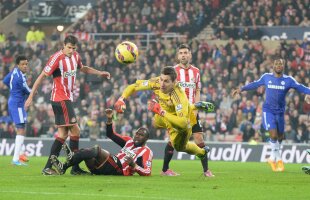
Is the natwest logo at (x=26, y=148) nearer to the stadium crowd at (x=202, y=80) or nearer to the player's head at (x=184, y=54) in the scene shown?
the stadium crowd at (x=202, y=80)

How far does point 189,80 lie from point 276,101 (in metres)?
3.48

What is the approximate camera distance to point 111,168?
14.7m

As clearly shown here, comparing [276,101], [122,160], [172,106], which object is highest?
[172,106]

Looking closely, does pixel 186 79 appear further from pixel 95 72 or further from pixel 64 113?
pixel 64 113

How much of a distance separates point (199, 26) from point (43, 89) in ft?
22.8

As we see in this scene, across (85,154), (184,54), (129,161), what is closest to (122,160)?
(129,161)

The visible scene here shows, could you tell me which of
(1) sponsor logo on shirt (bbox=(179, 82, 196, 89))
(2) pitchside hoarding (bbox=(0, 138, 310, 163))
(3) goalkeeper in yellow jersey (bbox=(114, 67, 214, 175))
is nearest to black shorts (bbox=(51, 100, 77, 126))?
(3) goalkeeper in yellow jersey (bbox=(114, 67, 214, 175))

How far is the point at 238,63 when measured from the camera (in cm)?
2983

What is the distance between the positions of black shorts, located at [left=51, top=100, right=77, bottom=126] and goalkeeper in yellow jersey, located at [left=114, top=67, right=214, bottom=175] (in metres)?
1.68

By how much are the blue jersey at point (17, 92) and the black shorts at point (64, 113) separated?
11.9 ft

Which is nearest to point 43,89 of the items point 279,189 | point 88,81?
point 88,81

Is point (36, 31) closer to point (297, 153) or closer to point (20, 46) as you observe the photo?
point (20, 46)

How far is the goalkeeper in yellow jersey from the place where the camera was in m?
13.5

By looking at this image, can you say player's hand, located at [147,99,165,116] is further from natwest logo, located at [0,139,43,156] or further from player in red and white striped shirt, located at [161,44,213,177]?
natwest logo, located at [0,139,43,156]
